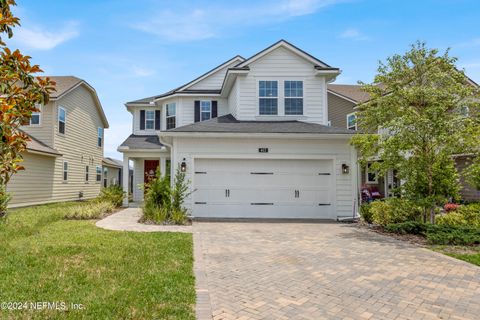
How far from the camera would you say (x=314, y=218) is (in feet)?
39.2

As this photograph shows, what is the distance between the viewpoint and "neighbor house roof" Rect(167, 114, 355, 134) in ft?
37.8

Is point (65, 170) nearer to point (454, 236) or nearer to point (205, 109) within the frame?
point (205, 109)

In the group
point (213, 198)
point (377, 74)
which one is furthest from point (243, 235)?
point (377, 74)

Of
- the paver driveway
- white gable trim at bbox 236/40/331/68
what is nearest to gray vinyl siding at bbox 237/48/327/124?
white gable trim at bbox 236/40/331/68

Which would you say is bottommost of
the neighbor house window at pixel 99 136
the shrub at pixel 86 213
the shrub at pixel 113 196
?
the shrub at pixel 86 213

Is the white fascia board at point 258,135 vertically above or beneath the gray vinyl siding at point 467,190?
above

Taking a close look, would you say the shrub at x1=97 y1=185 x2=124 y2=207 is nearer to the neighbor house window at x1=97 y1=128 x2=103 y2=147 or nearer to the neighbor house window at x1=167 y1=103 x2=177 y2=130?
the neighbor house window at x1=167 y1=103 x2=177 y2=130

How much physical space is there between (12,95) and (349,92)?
23.3 metres

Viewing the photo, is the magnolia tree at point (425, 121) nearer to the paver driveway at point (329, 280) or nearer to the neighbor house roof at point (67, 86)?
the paver driveway at point (329, 280)

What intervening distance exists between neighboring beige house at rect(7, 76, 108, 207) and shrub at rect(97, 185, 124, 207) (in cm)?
396

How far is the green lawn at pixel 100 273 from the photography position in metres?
3.73

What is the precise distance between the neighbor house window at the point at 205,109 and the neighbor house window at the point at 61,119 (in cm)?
861

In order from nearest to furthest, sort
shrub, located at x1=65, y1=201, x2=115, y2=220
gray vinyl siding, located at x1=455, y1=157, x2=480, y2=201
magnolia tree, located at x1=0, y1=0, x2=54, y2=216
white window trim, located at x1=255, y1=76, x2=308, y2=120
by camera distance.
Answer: magnolia tree, located at x1=0, y1=0, x2=54, y2=216, shrub, located at x1=65, y1=201, x2=115, y2=220, white window trim, located at x1=255, y1=76, x2=308, y2=120, gray vinyl siding, located at x1=455, y1=157, x2=480, y2=201

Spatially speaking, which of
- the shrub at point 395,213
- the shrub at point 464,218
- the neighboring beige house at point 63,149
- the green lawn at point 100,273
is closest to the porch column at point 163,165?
the neighboring beige house at point 63,149
